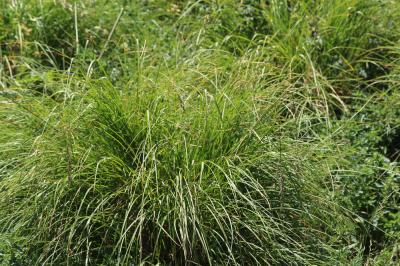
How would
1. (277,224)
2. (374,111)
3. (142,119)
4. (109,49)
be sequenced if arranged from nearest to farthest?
(277,224)
(142,119)
(374,111)
(109,49)

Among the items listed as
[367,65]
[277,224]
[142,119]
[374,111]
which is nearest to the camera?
[277,224]

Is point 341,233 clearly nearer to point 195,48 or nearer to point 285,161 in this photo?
point 285,161

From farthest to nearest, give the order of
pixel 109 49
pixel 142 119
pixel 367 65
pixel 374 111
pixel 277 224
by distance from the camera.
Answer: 1. pixel 109 49
2. pixel 367 65
3. pixel 374 111
4. pixel 142 119
5. pixel 277 224

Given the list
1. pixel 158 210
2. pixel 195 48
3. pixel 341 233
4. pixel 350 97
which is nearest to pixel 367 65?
pixel 350 97

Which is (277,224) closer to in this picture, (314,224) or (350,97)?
(314,224)

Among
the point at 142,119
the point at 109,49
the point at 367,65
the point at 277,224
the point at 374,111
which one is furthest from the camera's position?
the point at 109,49

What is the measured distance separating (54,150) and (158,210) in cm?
65

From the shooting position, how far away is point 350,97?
5.83 m

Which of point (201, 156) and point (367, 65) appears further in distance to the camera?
point (367, 65)

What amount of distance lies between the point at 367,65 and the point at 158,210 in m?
2.39

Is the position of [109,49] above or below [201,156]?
below

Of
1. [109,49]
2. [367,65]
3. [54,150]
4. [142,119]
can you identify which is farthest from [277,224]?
[109,49]

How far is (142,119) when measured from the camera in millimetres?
4645

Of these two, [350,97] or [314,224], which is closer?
[314,224]
